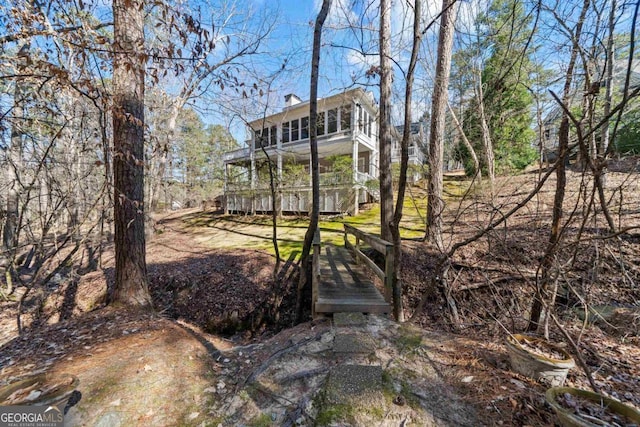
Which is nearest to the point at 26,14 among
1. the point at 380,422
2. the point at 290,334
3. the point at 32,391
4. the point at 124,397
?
the point at 32,391

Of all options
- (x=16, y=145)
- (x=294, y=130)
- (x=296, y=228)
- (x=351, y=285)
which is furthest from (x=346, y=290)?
(x=294, y=130)

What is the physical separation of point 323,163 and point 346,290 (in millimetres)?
13723

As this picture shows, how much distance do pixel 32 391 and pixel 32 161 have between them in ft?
15.3

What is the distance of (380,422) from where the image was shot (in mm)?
1784

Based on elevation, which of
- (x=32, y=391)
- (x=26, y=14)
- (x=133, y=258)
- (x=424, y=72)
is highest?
(x=424, y=72)

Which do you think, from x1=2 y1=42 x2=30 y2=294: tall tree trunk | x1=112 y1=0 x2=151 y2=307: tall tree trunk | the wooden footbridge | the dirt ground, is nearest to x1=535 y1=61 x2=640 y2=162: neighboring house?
the dirt ground

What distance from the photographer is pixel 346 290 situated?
4.14 meters

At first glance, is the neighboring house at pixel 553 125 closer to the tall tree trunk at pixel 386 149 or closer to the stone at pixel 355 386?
the tall tree trunk at pixel 386 149

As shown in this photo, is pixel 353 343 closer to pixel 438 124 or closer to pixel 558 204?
pixel 558 204

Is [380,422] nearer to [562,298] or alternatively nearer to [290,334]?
[290,334]
